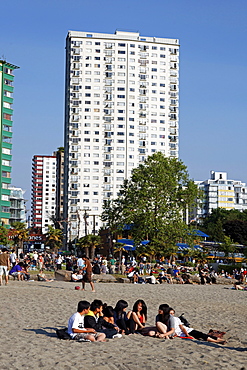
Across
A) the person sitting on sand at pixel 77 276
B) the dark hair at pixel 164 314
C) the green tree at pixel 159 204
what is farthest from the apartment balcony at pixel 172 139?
the dark hair at pixel 164 314

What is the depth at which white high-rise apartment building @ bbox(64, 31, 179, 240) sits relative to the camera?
11712cm

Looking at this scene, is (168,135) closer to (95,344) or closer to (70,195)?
(70,195)

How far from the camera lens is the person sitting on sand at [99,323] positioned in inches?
493

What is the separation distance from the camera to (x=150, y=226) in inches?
2281

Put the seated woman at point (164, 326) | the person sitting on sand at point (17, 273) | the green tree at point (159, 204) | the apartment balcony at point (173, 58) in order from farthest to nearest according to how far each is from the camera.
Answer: the apartment balcony at point (173, 58), the green tree at point (159, 204), the person sitting on sand at point (17, 273), the seated woman at point (164, 326)

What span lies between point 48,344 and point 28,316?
4810mm

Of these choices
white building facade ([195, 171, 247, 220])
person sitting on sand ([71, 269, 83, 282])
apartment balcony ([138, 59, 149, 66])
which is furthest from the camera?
white building facade ([195, 171, 247, 220])

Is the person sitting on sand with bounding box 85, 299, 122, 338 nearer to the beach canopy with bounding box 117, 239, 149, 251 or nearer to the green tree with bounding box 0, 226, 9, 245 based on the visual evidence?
the beach canopy with bounding box 117, 239, 149, 251

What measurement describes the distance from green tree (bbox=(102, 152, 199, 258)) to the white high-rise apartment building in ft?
180

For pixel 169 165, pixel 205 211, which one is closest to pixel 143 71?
pixel 169 165

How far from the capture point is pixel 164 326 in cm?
1288

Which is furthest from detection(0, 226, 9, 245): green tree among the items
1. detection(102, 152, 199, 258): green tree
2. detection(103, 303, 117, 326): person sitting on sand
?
detection(103, 303, 117, 326): person sitting on sand

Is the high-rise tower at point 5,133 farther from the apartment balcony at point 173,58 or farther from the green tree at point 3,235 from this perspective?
the apartment balcony at point 173,58

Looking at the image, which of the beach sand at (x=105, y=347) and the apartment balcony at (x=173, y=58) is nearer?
the beach sand at (x=105, y=347)
